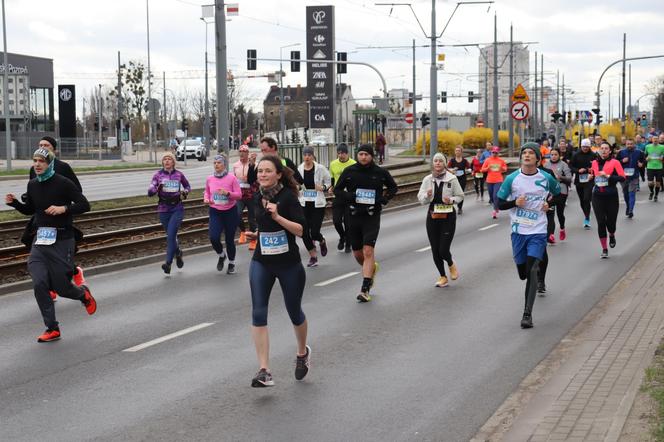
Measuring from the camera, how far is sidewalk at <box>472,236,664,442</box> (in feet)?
20.9

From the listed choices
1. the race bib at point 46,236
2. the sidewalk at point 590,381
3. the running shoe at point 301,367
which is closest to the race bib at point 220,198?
the race bib at point 46,236

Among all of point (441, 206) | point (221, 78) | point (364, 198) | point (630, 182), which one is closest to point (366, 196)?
point (364, 198)

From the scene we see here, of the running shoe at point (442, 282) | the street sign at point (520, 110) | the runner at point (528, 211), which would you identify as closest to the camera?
the runner at point (528, 211)

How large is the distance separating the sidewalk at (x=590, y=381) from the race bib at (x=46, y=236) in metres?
4.82

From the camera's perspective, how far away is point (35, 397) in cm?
771

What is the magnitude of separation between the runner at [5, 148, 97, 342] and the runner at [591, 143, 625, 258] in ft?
30.5

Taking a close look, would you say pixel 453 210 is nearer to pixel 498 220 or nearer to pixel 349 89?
pixel 498 220

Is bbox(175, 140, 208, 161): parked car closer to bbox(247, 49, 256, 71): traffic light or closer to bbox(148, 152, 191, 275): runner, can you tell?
bbox(247, 49, 256, 71): traffic light

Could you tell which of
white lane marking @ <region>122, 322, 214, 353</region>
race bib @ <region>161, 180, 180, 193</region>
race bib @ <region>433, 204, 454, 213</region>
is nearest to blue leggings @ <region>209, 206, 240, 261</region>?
race bib @ <region>161, 180, 180, 193</region>

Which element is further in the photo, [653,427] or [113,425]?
[113,425]

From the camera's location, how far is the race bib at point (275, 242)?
7.81 m

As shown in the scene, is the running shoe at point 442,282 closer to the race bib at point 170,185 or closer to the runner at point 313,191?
the runner at point 313,191

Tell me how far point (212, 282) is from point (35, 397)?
655 cm

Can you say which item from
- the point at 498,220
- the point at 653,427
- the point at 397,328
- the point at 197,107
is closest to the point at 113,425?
the point at 653,427
